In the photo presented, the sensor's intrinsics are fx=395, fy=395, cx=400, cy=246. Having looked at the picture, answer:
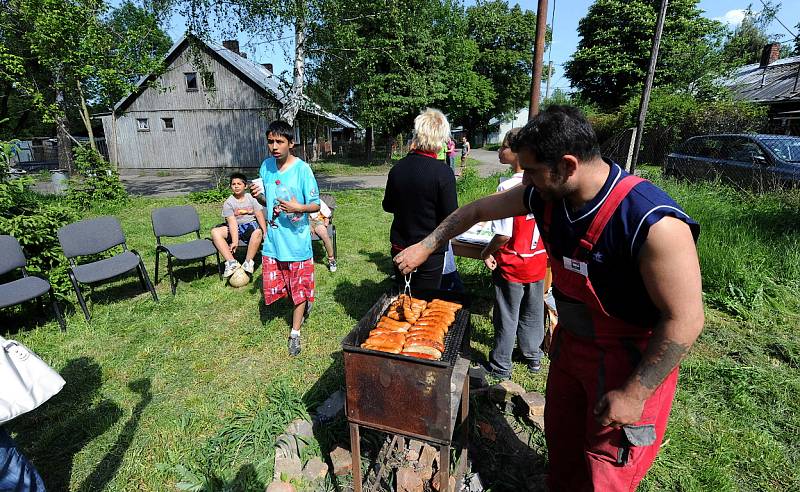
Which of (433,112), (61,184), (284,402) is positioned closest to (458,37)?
(61,184)

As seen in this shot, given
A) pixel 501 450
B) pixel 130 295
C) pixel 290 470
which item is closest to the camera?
pixel 290 470

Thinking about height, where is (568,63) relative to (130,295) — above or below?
above

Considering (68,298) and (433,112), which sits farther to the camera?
(68,298)

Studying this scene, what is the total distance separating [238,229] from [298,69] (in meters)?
6.55

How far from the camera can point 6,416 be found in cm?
182

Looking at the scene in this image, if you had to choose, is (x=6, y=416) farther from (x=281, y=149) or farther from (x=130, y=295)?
(x=130, y=295)

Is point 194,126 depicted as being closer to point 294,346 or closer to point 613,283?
point 294,346

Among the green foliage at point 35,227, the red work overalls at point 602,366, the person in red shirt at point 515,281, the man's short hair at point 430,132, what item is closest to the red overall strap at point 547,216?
the red work overalls at point 602,366

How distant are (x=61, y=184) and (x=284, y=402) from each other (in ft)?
37.7

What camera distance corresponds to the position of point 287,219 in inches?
147

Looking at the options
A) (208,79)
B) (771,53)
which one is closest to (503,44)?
(771,53)

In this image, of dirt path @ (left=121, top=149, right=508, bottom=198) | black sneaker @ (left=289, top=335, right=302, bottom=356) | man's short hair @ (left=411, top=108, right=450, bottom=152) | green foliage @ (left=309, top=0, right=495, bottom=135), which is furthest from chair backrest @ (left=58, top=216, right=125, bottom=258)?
dirt path @ (left=121, top=149, right=508, bottom=198)

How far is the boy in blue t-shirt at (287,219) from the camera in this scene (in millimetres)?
3619

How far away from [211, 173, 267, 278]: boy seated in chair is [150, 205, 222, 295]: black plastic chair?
20cm
